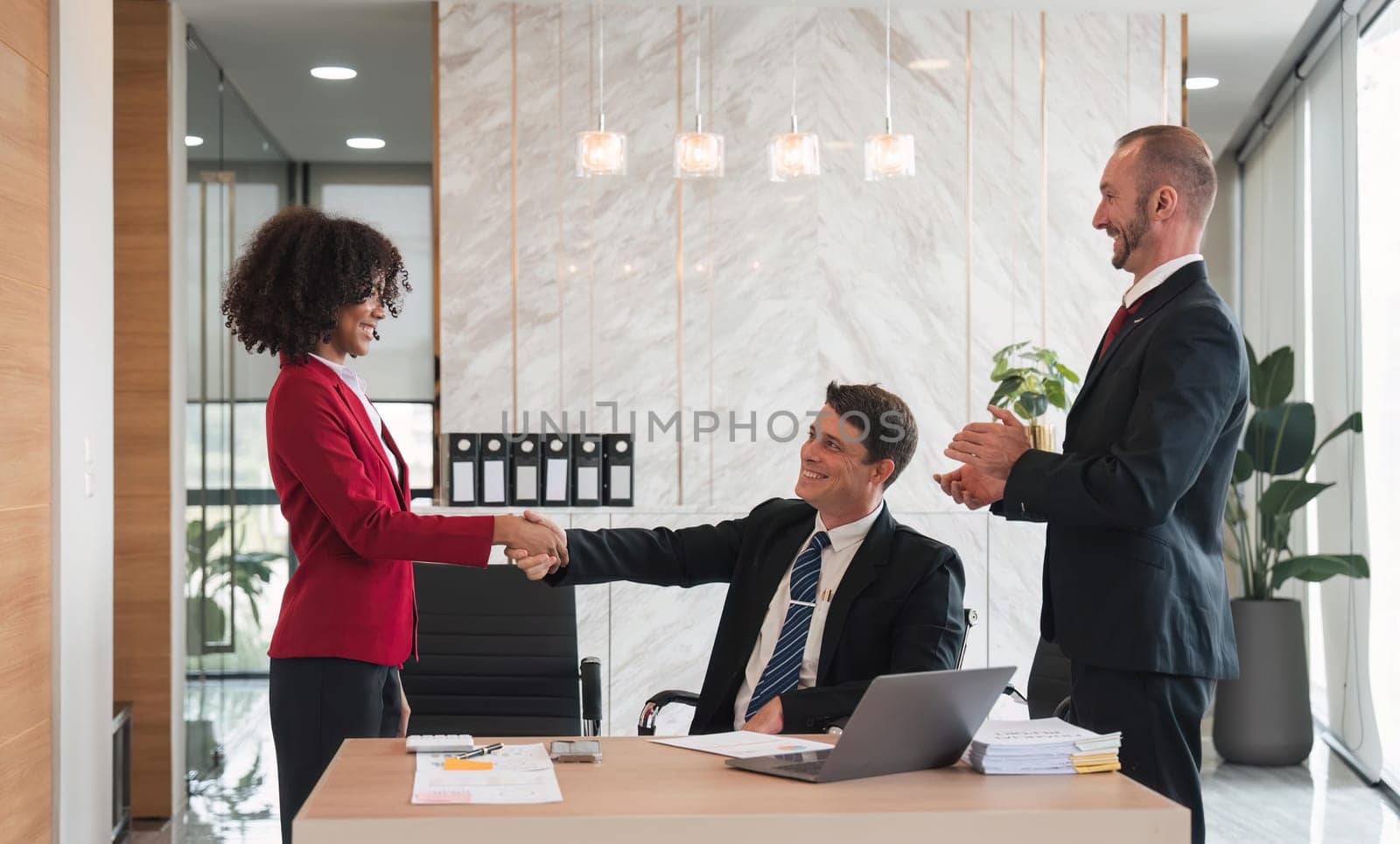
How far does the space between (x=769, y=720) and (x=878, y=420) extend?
0.67m

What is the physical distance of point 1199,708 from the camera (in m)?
2.20

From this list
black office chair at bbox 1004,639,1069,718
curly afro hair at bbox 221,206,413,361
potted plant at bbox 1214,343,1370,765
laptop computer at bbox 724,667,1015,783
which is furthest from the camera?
potted plant at bbox 1214,343,1370,765

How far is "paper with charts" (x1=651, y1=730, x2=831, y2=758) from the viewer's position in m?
1.95

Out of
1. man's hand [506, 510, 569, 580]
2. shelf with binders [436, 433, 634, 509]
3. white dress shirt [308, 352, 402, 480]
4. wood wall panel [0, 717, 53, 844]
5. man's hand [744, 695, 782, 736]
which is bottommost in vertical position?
wood wall panel [0, 717, 53, 844]

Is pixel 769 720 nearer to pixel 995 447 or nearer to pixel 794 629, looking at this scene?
pixel 794 629

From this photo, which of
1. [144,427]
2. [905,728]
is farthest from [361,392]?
[144,427]

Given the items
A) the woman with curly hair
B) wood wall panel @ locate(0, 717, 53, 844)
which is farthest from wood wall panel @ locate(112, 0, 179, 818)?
the woman with curly hair

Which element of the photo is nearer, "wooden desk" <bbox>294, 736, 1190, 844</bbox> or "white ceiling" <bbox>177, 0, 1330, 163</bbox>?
"wooden desk" <bbox>294, 736, 1190, 844</bbox>

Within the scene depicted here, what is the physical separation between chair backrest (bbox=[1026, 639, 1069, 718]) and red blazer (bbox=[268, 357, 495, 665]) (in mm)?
1610

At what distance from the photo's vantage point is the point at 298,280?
2.50m

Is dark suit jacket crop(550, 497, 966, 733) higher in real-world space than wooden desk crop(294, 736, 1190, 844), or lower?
higher

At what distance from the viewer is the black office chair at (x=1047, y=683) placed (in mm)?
3309

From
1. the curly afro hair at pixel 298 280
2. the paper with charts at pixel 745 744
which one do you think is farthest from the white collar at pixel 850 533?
the curly afro hair at pixel 298 280

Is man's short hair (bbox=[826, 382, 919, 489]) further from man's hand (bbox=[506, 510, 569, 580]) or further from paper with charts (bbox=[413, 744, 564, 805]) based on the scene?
paper with charts (bbox=[413, 744, 564, 805])
